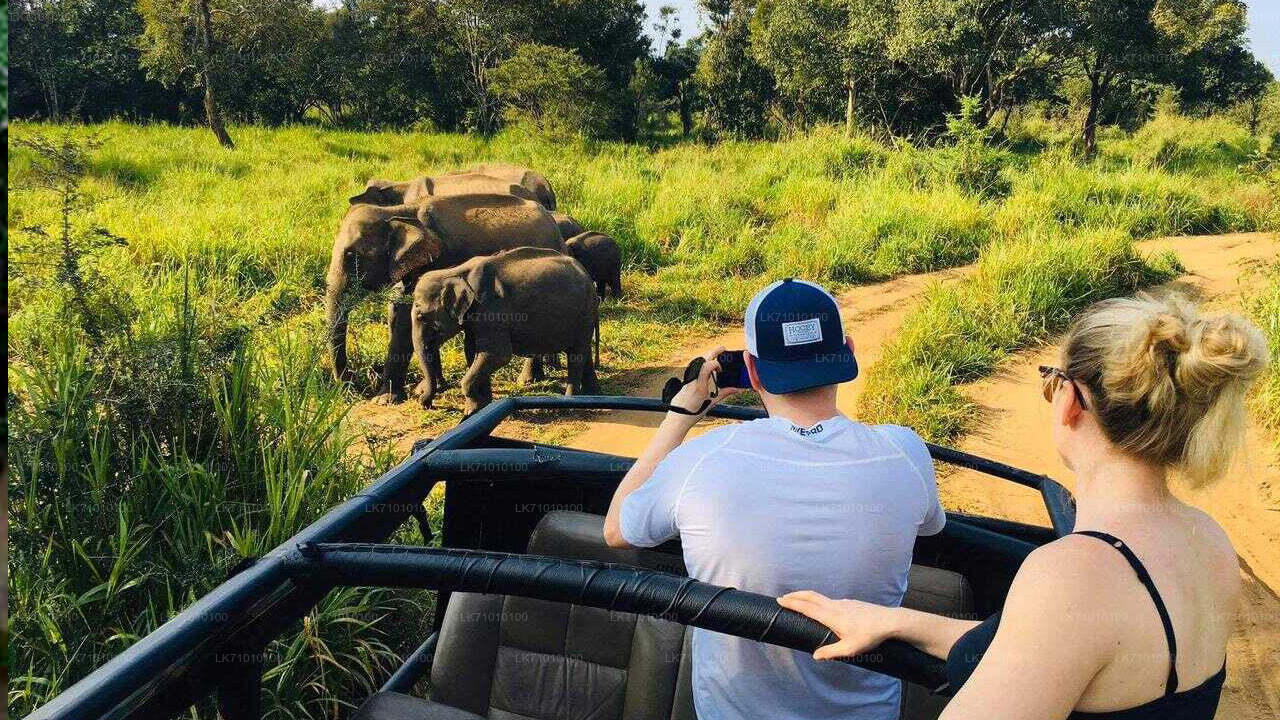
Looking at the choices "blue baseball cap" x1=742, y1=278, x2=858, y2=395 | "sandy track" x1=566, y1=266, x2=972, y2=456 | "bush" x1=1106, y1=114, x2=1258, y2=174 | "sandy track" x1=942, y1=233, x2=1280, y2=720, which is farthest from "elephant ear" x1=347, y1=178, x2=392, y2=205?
"bush" x1=1106, y1=114, x2=1258, y2=174

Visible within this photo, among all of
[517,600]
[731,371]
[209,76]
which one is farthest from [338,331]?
[209,76]

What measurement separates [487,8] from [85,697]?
25.2 meters

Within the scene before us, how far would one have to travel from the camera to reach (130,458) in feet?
10.9

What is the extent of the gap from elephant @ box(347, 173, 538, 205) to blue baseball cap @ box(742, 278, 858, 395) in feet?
24.0

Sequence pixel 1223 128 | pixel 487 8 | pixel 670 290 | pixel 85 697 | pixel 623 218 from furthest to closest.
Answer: pixel 487 8, pixel 1223 128, pixel 623 218, pixel 670 290, pixel 85 697

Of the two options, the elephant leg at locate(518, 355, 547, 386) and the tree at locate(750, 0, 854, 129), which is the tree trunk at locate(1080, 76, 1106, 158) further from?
the elephant leg at locate(518, 355, 547, 386)

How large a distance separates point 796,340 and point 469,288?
4747mm

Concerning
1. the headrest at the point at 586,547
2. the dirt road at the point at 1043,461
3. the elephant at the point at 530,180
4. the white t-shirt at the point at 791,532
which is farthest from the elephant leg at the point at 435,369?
the white t-shirt at the point at 791,532

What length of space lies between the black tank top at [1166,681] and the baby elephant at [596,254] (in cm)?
762

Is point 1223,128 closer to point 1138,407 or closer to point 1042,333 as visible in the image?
point 1042,333

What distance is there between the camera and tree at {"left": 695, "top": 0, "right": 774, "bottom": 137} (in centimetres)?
2448

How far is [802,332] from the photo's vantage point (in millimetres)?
1715

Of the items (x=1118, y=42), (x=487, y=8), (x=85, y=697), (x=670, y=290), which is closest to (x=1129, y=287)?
(x=670, y=290)

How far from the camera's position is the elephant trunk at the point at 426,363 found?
6305mm
